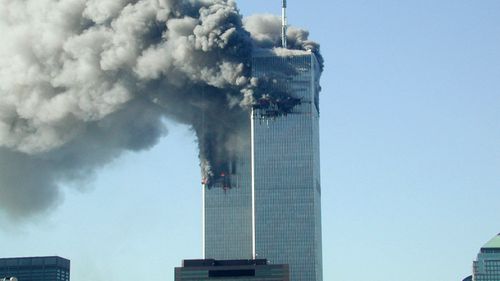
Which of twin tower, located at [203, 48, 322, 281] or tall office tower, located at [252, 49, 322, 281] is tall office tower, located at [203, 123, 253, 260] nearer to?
twin tower, located at [203, 48, 322, 281]

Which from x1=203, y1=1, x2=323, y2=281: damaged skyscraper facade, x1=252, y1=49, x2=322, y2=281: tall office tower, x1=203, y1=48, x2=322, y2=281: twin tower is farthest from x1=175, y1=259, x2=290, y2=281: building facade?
x1=252, y1=49, x2=322, y2=281: tall office tower

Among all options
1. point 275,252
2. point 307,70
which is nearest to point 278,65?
point 307,70

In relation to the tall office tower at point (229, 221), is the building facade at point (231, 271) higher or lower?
lower

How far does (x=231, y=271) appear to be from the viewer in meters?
172

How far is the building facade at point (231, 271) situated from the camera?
170375 millimetres

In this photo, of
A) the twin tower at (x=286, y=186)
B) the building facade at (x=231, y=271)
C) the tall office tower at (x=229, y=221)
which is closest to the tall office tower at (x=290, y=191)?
the twin tower at (x=286, y=186)

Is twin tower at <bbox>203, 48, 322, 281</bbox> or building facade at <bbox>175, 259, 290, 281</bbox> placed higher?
twin tower at <bbox>203, 48, 322, 281</bbox>

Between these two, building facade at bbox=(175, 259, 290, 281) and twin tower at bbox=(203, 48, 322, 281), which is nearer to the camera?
building facade at bbox=(175, 259, 290, 281)

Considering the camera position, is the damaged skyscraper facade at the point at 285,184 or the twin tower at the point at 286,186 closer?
the damaged skyscraper facade at the point at 285,184

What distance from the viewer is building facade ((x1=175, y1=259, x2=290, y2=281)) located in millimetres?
170375

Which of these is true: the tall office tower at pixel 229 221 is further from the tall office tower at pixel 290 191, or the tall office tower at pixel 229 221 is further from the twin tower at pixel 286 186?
the tall office tower at pixel 290 191

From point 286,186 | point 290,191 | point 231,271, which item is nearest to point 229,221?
point 290,191

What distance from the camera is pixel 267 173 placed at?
181625mm

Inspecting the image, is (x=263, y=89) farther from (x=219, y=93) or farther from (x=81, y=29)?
(x=81, y=29)
